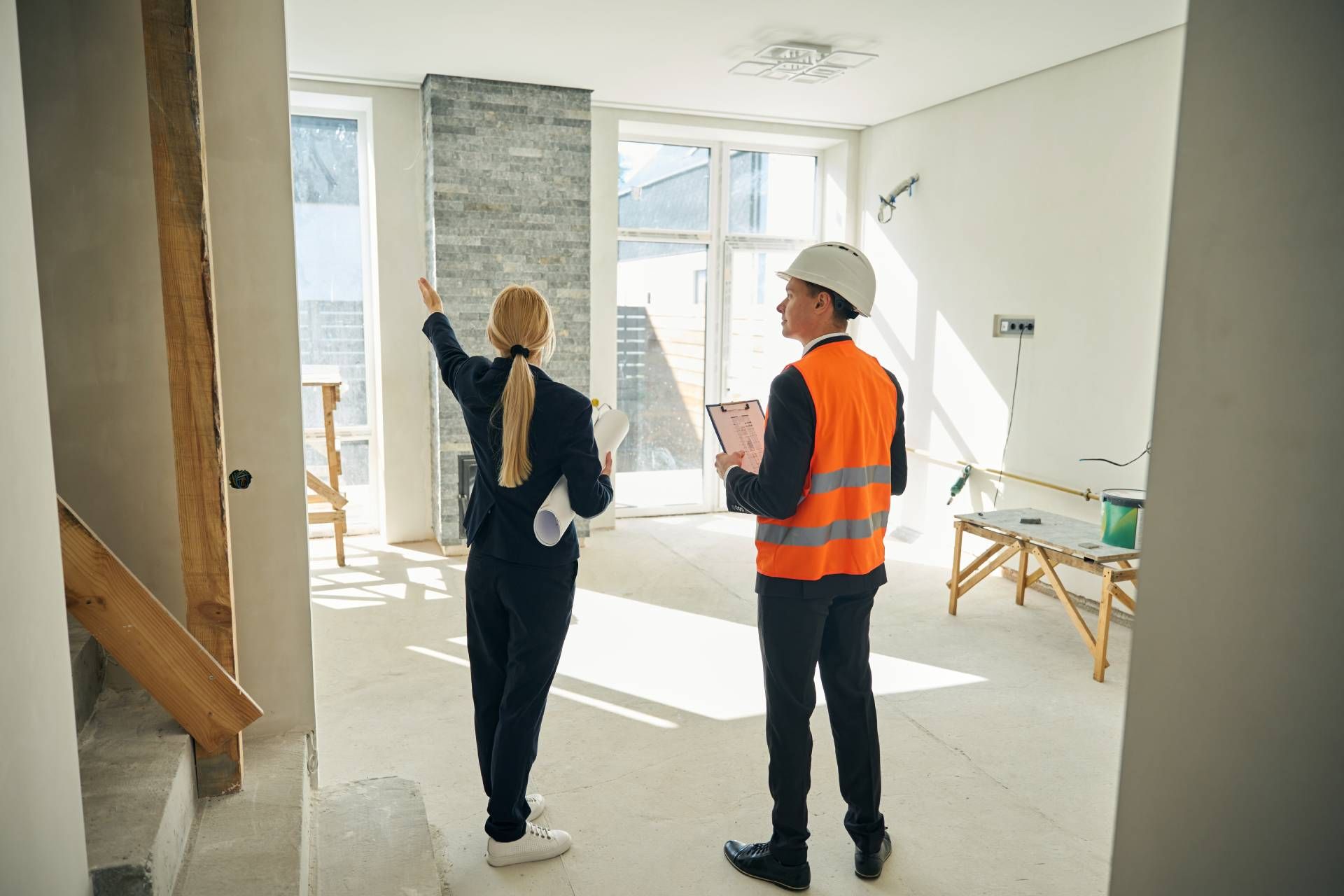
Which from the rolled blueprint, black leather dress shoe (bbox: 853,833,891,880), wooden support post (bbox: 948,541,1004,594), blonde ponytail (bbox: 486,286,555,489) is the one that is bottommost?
black leather dress shoe (bbox: 853,833,891,880)

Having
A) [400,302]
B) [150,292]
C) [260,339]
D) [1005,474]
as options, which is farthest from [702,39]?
[150,292]

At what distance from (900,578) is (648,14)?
3.56 meters

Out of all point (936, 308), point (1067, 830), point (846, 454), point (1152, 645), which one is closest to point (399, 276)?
point (936, 308)

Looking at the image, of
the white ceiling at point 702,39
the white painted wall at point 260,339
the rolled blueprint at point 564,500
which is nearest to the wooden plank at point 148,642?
the white painted wall at point 260,339

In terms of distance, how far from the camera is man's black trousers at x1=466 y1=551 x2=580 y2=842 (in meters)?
2.30

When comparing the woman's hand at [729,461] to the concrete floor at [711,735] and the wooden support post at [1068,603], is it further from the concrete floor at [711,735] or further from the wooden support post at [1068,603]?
the wooden support post at [1068,603]

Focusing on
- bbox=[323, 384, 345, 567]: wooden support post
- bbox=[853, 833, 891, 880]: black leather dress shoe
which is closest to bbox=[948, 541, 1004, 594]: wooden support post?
bbox=[853, 833, 891, 880]: black leather dress shoe

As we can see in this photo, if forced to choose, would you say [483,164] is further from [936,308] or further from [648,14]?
[936,308]

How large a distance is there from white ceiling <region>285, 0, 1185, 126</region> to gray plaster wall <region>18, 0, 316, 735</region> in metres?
2.25

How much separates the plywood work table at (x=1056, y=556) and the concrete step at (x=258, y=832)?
313 cm

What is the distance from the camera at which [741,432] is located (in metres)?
2.49

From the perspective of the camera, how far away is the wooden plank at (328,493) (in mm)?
5375

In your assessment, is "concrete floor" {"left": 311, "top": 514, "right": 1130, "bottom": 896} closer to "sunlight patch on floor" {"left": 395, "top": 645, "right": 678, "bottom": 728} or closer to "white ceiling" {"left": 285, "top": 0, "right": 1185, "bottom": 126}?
"sunlight patch on floor" {"left": 395, "top": 645, "right": 678, "bottom": 728}

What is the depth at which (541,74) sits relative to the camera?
5555 millimetres
